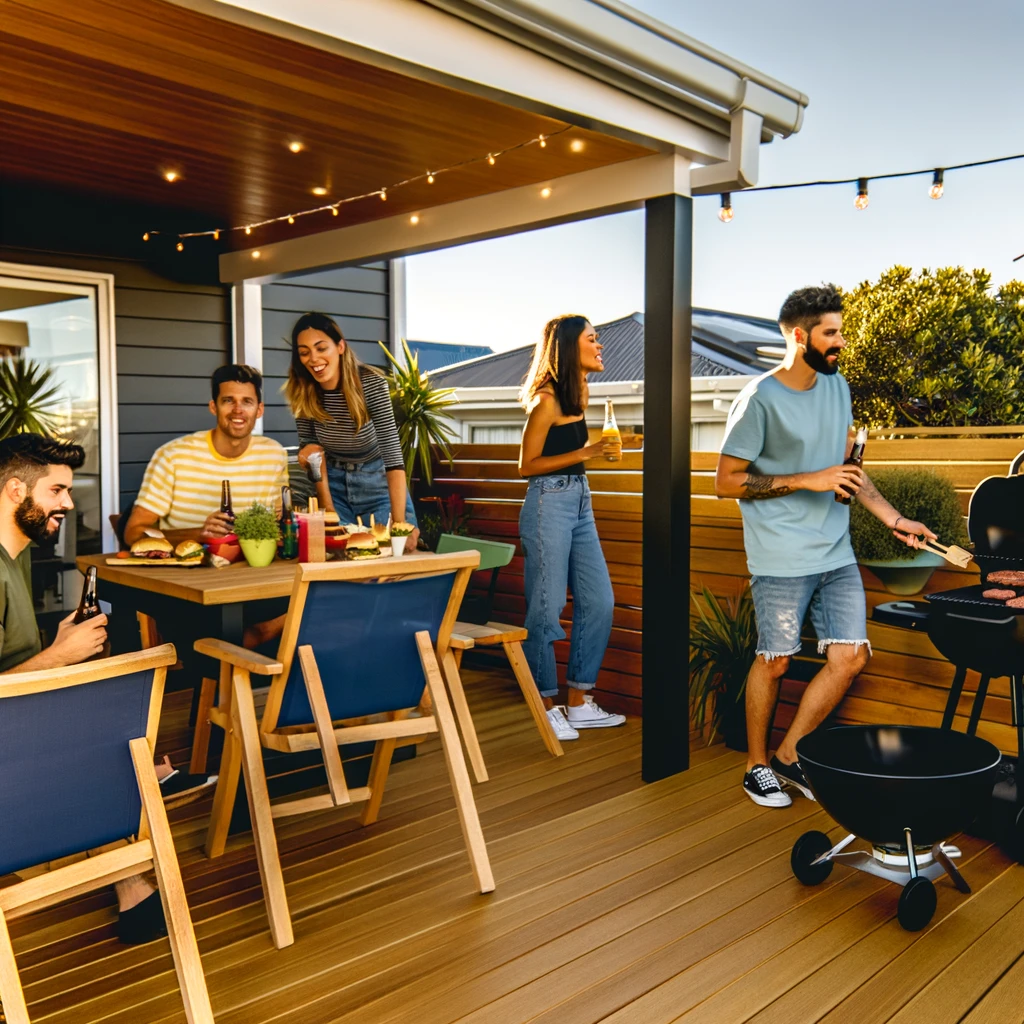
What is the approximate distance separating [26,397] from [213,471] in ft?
6.67

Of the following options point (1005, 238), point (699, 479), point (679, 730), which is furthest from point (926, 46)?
point (679, 730)

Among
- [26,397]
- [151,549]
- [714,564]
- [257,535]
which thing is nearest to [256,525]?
[257,535]

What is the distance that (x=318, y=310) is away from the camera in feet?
22.0

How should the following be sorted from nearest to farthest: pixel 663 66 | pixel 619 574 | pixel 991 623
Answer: pixel 991 623 → pixel 663 66 → pixel 619 574

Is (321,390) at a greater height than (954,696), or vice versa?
(321,390)

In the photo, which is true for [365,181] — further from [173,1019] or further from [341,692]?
[173,1019]

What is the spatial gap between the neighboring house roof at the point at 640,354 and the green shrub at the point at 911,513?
7.91m

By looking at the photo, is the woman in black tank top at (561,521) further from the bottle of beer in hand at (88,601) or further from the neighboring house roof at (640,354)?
the neighboring house roof at (640,354)

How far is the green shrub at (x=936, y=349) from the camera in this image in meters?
8.69

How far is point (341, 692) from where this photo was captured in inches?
112

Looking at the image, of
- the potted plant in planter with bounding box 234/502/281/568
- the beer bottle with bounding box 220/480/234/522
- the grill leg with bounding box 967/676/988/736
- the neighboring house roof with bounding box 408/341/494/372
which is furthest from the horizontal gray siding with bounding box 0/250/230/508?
the neighboring house roof with bounding box 408/341/494/372

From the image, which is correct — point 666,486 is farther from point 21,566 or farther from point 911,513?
point 21,566

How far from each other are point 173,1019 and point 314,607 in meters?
1.01

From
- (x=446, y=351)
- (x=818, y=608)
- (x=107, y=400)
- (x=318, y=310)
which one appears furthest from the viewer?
(x=446, y=351)
